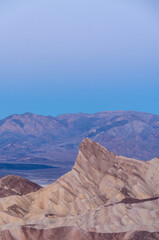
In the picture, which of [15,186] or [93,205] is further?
[15,186]

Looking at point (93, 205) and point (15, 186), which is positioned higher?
point (15, 186)

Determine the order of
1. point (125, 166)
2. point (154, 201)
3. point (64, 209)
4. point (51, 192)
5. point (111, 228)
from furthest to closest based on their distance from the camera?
point (125, 166) < point (51, 192) < point (64, 209) < point (154, 201) < point (111, 228)

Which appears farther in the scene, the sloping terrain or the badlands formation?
the sloping terrain

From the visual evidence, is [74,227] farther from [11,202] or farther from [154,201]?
[11,202]

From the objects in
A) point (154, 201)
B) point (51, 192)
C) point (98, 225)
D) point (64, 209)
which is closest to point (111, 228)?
point (98, 225)

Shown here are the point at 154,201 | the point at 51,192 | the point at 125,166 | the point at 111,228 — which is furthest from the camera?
the point at 125,166

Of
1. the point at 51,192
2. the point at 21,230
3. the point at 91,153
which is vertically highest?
the point at 91,153

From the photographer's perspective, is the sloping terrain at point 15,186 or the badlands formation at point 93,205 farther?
the sloping terrain at point 15,186

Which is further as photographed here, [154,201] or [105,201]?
[105,201]
